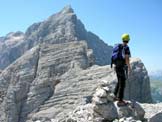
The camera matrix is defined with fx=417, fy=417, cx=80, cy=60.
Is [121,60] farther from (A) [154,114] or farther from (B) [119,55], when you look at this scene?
(A) [154,114]

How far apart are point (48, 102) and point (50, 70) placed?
41.7 ft

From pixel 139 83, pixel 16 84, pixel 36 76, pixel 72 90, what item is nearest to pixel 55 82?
pixel 36 76

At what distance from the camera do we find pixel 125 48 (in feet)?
75.3

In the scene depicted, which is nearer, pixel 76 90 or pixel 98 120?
pixel 98 120

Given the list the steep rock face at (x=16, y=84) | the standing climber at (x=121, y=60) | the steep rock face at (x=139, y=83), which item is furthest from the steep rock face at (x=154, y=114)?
the steep rock face at (x=16, y=84)

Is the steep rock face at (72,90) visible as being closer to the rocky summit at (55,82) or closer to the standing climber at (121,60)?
the rocky summit at (55,82)

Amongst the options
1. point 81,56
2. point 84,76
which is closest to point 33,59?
point 81,56

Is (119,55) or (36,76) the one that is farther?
(36,76)

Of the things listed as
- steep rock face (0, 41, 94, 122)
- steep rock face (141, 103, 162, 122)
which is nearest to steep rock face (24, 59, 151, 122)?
steep rock face (0, 41, 94, 122)

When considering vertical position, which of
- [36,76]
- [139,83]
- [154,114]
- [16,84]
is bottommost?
[154,114]

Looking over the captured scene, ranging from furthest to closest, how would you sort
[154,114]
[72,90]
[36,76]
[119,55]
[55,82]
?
[36,76] → [55,82] → [72,90] → [154,114] → [119,55]

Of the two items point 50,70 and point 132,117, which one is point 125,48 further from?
point 50,70

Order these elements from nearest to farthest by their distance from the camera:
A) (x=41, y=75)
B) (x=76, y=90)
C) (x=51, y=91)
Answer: (x=76, y=90) < (x=51, y=91) < (x=41, y=75)

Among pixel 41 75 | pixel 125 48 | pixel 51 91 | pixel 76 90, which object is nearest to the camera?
pixel 125 48
